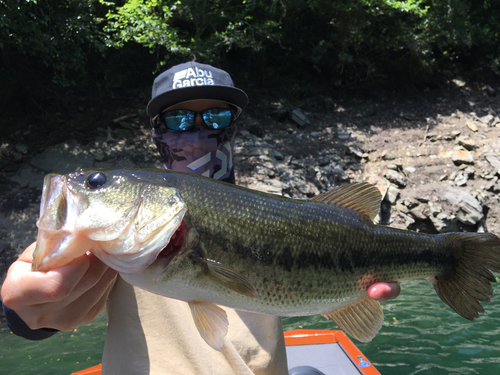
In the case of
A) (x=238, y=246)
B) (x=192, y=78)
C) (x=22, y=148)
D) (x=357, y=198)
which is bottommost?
(x=22, y=148)

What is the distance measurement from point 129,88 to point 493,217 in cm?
1272

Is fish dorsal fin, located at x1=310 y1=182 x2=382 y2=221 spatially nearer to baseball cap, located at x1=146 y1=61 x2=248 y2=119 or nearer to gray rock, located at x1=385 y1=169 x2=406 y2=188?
baseball cap, located at x1=146 y1=61 x2=248 y2=119

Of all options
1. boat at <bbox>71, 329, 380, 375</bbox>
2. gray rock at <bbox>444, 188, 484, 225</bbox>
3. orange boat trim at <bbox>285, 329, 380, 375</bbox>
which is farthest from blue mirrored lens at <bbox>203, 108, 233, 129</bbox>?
gray rock at <bbox>444, 188, 484, 225</bbox>

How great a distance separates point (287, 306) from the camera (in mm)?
1559

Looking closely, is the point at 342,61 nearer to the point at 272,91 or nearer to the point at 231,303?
the point at 272,91

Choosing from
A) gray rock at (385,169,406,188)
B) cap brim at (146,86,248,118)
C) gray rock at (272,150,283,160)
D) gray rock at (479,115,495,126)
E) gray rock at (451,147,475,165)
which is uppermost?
gray rock at (479,115,495,126)

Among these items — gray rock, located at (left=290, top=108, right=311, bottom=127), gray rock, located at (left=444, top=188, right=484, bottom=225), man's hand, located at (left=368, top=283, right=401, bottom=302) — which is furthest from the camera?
gray rock, located at (left=290, top=108, right=311, bottom=127)

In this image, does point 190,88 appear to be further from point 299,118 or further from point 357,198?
point 299,118

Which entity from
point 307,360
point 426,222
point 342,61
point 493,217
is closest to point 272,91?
point 342,61

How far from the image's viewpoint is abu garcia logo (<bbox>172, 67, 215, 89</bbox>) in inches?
97.7

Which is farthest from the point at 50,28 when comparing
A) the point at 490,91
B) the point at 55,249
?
the point at 490,91

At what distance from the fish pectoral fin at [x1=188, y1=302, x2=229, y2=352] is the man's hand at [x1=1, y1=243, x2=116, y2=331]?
0.41 m

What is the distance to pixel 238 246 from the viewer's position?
1.46m

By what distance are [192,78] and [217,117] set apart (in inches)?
12.3
